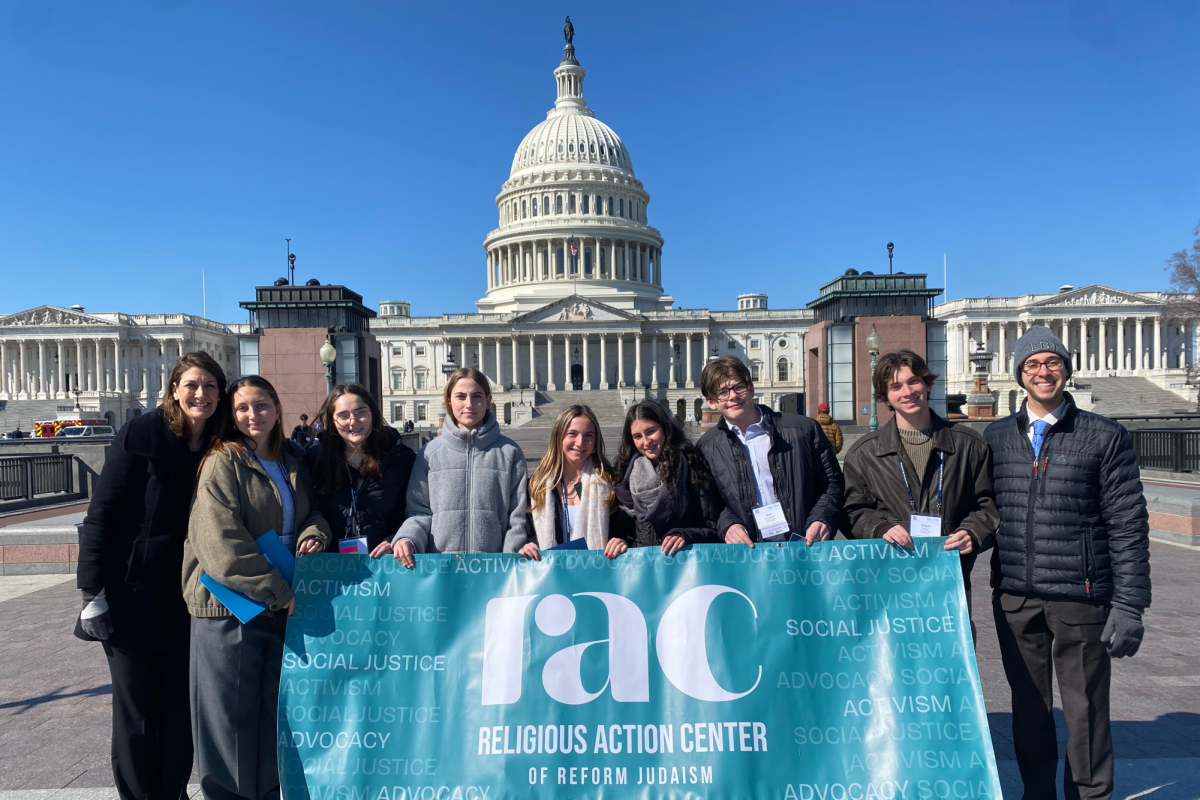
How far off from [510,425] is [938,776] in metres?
64.5

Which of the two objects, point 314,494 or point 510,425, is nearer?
point 314,494

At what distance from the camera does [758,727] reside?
4.25m

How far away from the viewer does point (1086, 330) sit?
9206 centimetres

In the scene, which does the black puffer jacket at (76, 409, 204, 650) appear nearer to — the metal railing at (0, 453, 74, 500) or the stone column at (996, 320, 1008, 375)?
the metal railing at (0, 453, 74, 500)

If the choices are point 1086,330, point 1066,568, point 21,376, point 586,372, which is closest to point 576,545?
point 1066,568

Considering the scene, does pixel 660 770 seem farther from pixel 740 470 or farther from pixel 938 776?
pixel 740 470

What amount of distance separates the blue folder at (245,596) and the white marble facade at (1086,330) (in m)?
95.6

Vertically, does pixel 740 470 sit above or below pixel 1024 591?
above

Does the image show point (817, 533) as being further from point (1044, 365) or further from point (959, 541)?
point (1044, 365)

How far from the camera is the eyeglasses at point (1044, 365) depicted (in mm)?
4430

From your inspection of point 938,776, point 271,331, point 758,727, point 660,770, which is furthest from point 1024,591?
point 271,331

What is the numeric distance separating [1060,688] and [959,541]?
1.02m

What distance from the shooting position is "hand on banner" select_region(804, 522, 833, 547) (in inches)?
180

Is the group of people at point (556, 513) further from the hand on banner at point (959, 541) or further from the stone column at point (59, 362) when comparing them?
the stone column at point (59, 362)
